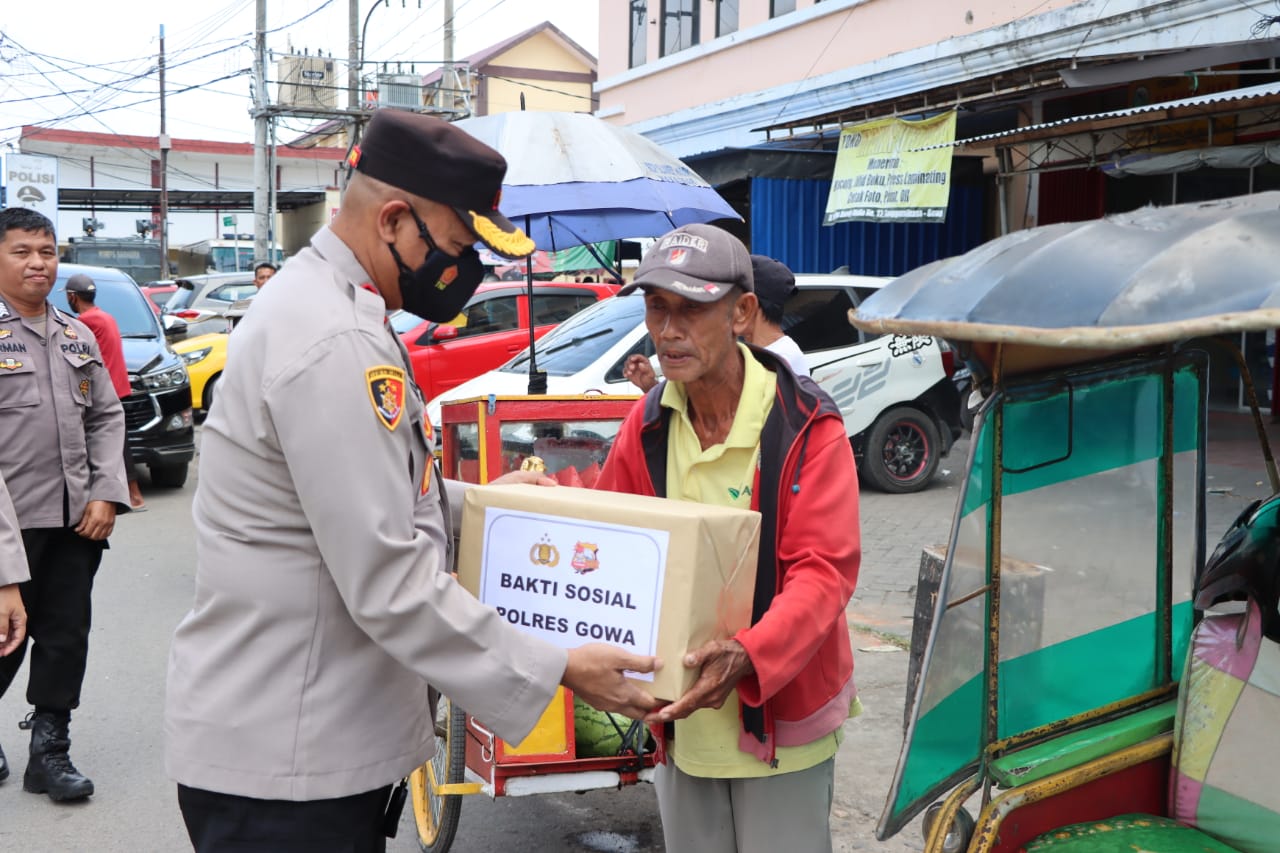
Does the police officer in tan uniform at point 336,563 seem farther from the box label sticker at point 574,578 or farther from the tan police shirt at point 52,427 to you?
the tan police shirt at point 52,427

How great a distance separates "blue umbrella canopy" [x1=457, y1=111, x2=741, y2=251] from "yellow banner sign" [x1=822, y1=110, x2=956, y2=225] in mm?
5345

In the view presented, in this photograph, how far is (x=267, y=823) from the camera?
1.96 metres

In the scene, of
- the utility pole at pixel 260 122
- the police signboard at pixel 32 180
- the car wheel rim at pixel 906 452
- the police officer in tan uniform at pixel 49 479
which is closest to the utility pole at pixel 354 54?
the utility pole at pixel 260 122

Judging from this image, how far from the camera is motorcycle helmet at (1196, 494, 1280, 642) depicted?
2654 millimetres

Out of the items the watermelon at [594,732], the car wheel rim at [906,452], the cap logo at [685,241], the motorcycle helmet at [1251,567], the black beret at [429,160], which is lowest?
the watermelon at [594,732]

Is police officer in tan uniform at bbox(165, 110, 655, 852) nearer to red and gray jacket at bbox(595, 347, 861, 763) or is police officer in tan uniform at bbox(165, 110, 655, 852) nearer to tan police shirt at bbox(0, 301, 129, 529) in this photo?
red and gray jacket at bbox(595, 347, 861, 763)

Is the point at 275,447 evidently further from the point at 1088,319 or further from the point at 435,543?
the point at 1088,319

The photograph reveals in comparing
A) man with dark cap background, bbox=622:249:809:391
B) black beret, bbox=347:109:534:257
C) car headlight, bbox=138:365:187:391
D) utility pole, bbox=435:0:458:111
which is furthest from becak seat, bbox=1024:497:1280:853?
utility pole, bbox=435:0:458:111

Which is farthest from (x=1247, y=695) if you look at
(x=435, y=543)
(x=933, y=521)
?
(x=933, y=521)

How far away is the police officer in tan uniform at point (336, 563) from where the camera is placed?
1835 millimetres

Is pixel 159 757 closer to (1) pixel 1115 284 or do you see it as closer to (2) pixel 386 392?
(2) pixel 386 392

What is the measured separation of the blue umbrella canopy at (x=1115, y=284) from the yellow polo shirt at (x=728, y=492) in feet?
0.98

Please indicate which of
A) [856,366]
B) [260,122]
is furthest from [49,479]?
[260,122]

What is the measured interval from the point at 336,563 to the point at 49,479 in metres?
2.93
